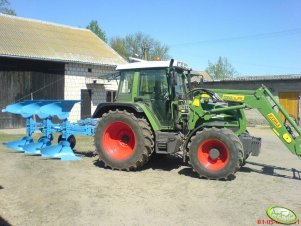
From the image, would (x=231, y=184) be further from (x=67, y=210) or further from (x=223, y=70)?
(x=223, y=70)

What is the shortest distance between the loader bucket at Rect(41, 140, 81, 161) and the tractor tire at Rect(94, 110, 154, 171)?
1.25 meters

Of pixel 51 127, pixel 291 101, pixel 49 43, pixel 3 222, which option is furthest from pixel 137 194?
pixel 291 101

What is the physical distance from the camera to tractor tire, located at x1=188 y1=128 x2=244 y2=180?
7.28 metres

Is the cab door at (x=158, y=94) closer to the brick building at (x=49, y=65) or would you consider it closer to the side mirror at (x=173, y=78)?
the side mirror at (x=173, y=78)

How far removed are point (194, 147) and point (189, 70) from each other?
85.9 inches

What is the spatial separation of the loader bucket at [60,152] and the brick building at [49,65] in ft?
28.5

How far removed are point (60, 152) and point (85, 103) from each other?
11.7m

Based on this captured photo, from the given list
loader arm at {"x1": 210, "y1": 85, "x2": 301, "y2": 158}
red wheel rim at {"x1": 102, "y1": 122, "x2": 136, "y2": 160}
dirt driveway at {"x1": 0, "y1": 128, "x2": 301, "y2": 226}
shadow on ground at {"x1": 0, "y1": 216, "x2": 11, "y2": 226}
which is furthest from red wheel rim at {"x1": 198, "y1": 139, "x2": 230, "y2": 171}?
shadow on ground at {"x1": 0, "y1": 216, "x2": 11, "y2": 226}

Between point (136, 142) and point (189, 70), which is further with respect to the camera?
point (189, 70)

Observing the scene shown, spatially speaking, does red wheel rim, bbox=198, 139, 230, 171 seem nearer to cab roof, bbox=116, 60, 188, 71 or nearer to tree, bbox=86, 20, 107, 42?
cab roof, bbox=116, 60, 188, 71

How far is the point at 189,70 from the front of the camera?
354 inches

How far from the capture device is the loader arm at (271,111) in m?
7.59

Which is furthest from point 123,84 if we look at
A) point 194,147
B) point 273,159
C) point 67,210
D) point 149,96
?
point 273,159

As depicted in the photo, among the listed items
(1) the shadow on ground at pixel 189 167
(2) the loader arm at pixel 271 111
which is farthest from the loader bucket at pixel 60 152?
(2) the loader arm at pixel 271 111
